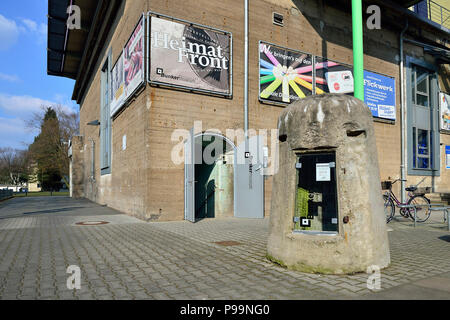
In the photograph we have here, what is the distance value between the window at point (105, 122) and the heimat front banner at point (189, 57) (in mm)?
7586

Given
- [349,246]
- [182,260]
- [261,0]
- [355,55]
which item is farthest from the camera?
[261,0]

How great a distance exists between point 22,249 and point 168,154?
5406 millimetres

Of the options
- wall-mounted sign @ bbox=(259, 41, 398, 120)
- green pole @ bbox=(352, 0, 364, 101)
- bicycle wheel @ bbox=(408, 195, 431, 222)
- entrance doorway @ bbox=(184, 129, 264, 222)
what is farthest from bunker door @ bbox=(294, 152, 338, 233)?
wall-mounted sign @ bbox=(259, 41, 398, 120)

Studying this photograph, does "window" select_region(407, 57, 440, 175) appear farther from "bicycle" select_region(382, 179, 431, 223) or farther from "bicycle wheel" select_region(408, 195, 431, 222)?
"bicycle" select_region(382, 179, 431, 223)

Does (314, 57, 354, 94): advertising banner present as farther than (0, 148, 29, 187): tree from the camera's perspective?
No

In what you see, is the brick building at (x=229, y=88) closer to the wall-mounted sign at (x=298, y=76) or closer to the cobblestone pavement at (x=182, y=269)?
the wall-mounted sign at (x=298, y=76)

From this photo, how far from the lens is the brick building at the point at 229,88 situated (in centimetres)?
1077

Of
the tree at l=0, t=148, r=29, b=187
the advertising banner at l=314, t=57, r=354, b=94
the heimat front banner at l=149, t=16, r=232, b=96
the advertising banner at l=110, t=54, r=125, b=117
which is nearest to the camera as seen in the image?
the heimat front banner at l=149, t=16, r=232, b=96

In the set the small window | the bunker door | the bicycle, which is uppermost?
the small window

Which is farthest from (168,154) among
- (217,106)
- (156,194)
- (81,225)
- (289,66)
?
(289,66)

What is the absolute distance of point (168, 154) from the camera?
423 inches

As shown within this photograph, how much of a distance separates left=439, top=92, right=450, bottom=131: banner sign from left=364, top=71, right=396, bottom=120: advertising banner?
5.06 metres

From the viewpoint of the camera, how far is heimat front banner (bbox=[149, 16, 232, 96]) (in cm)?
1072
